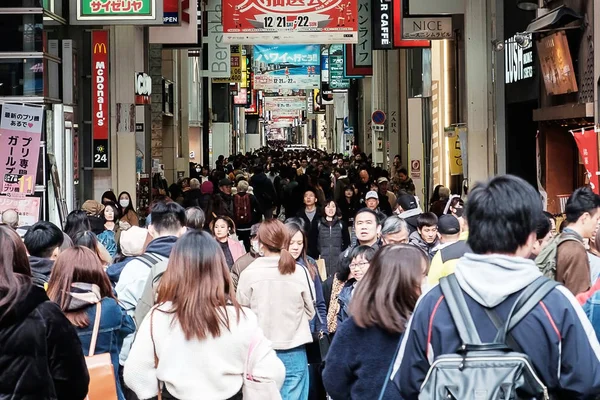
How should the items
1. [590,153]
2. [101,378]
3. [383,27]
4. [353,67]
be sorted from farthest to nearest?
[353,67] < [383,27] < [590,153] < [101,378]

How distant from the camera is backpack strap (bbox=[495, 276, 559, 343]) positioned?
3.51 meters

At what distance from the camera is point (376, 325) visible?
15.9 feet

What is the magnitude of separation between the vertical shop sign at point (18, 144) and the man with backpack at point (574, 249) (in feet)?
28.2

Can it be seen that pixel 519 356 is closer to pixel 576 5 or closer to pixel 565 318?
pixel 565 318

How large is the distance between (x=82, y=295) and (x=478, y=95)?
45.8 ft

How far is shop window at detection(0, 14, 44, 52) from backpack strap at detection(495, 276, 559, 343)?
42.6ft

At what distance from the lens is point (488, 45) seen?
1914 cm

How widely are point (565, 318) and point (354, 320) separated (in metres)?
1.48

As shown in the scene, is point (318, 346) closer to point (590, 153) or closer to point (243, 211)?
point (590, 153)

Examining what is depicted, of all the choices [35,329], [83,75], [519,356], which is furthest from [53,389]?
[83,75]

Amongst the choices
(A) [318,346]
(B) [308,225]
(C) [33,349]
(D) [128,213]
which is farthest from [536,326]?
(D) [128,213]

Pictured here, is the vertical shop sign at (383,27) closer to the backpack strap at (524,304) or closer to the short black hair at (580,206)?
the short black hair at (580,206)

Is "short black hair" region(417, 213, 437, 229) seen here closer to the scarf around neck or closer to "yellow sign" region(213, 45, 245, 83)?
the scarf around neck

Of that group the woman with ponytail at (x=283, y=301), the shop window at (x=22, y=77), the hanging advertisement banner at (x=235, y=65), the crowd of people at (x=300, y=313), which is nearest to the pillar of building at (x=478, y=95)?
the shop window at (x=22, y=77)
